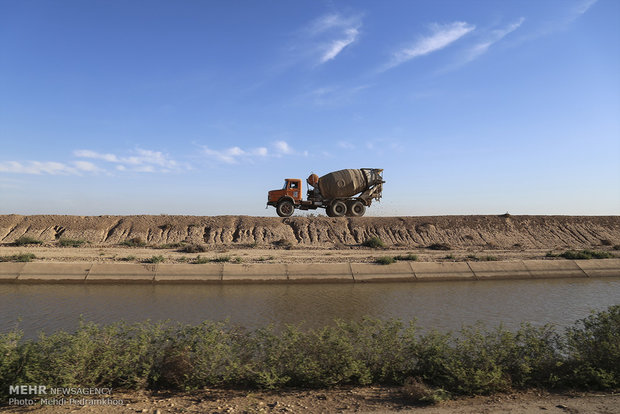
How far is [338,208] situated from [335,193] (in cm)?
133

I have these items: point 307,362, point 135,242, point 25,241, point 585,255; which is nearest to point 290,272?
point 135,242

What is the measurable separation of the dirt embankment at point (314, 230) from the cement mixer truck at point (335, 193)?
3457 millimetres

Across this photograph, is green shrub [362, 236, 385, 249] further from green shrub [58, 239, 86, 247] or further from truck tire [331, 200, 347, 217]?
green shrub [58, 239, 86, 247]

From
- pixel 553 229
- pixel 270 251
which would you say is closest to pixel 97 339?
pixel 270 251

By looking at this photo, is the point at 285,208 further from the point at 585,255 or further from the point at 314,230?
the point at 585,255

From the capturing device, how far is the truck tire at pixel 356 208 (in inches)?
1292

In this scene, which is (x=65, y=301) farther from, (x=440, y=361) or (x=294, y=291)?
(x=440, y=361)

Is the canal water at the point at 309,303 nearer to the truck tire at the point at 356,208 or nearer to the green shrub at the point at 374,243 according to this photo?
the green shrub at the point at 374,243

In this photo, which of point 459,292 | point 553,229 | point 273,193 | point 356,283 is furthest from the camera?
point 553,229

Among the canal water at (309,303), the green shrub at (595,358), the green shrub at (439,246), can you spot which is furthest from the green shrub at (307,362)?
the green shrub at (439,246)

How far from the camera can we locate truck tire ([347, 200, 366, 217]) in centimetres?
3281

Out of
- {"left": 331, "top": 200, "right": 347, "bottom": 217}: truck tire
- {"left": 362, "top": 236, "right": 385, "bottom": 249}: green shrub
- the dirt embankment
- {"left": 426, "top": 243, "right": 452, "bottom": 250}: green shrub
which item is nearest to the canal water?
{"left": 426, "top": 243, "right": 452, "bottom": 250}: green shrub

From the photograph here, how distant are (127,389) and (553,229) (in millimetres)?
43021

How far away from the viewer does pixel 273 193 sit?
3244 cm
